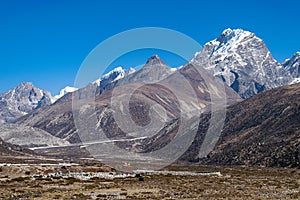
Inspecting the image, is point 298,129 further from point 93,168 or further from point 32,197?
point 32,197

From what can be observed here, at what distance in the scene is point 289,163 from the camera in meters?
144

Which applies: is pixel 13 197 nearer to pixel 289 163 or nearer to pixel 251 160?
pixel 289 163

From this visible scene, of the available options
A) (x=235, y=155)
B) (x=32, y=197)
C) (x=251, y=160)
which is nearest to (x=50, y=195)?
(x=32, y=197)

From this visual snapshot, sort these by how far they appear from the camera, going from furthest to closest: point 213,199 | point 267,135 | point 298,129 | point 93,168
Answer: point 267,135
point 298,129
point 93,168
point 213,199

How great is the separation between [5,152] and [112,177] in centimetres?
12325

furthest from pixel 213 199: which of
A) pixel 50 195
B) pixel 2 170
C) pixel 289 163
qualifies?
pixel 289 163

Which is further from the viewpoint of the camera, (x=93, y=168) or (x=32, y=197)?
(x=93, y=168)

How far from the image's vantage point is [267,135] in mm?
192125

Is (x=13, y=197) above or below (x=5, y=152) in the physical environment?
below

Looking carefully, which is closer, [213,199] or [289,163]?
[213,199]

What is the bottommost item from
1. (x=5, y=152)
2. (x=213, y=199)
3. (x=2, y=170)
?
(x=213, y=199)

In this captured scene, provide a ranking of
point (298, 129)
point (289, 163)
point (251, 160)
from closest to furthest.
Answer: point (289, 163) → point (251, 160) → point (298, 129)

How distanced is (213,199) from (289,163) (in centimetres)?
10253

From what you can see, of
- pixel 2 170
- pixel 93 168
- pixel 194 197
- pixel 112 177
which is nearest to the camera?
pixel 194 197
